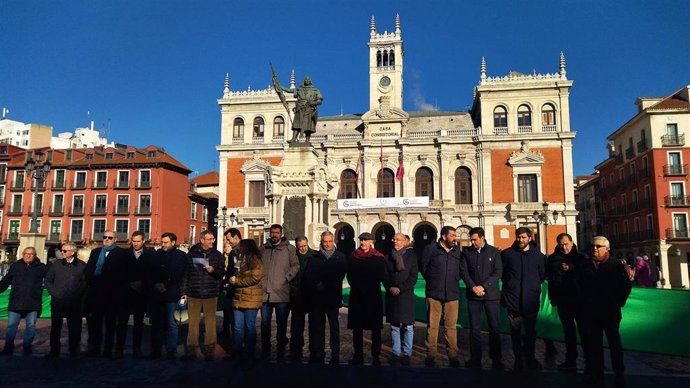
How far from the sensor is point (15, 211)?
42.0m

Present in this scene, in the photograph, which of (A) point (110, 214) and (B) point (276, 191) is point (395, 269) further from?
(A) point (110, 214)

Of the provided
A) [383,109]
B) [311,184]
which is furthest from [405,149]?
[311,184]

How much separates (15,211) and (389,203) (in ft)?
107

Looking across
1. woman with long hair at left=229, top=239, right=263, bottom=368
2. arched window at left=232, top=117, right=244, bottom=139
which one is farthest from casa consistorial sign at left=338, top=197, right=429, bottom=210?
woman with long hair at left=229, top=239, right=263, bottom=368

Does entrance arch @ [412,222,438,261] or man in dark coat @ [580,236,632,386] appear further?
entrance arch @ [412,222,438,261]

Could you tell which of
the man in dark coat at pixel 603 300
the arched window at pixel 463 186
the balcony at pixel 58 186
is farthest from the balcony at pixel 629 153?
the balcony at pixel 58 186

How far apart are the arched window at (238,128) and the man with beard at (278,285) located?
31.8 metres

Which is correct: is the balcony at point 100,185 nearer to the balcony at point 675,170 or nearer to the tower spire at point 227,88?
the tower spire at point 227,88

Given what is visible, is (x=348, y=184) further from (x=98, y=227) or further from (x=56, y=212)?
(x=56, y=212)

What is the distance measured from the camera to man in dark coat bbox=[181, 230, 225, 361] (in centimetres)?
663

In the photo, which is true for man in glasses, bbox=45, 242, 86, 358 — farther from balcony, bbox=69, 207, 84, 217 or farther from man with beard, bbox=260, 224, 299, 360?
balcony, bbox=69, 207, 84, 217

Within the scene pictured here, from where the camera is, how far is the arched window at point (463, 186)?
34281 millimetres

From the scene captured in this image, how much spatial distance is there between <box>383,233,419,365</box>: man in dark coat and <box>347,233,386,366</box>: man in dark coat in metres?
0.15

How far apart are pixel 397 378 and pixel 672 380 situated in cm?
290
